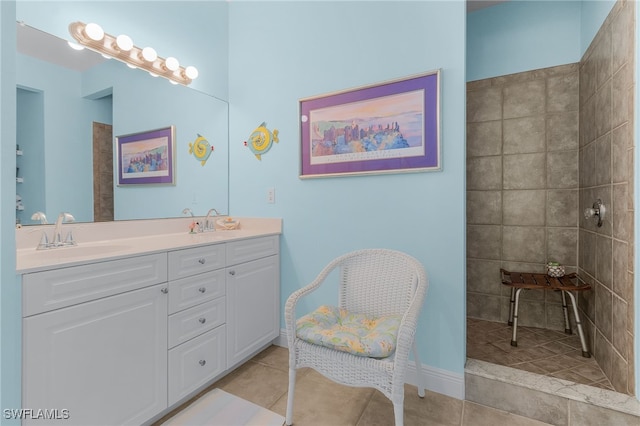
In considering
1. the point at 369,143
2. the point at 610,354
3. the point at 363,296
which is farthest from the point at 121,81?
the point at 610,354

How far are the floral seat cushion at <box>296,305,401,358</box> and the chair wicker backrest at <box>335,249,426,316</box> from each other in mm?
75

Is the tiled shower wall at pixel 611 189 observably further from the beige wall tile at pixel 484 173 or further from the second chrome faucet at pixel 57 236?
the second chrome faucet at pixel 57 236

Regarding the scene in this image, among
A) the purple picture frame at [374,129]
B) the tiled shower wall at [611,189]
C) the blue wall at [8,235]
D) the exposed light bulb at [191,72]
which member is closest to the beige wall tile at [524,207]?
the tiled shower wall at [611,189]

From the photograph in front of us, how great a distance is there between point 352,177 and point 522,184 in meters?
1.37

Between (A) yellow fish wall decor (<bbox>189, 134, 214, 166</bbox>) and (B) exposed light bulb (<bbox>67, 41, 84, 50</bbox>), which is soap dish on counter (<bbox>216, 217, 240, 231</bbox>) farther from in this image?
(B) exposed light bulb (<bbox>67, 41, 84, 50</bbox>)

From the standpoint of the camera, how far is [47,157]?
1569 mm

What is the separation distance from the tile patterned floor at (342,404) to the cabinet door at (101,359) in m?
0.28

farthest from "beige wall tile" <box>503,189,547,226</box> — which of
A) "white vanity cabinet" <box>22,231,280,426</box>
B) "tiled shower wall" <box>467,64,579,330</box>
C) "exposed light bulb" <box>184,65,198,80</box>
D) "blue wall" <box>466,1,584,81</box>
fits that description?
"exposed light bulb" <box>184,65,198,80</box>

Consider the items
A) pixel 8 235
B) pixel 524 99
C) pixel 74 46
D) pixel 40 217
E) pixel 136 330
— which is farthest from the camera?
pixel 524 99

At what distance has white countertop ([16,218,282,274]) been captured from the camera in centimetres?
117

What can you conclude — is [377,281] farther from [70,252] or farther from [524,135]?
[524,135]

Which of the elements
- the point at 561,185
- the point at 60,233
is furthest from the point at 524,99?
the point at 60,233

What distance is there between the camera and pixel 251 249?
1967 millimetres

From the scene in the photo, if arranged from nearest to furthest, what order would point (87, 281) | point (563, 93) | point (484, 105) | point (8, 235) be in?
point (8, 235)
point (87, 281)
point (563, 93)
point (484, 105)
